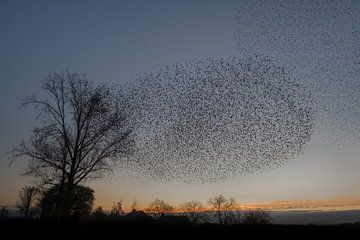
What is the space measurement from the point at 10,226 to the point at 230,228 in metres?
8.22

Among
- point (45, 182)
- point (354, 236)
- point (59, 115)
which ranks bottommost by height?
point (354, 236)

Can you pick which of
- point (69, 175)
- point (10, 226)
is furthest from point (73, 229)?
point (69, 175)

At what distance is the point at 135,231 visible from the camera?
13.5 m

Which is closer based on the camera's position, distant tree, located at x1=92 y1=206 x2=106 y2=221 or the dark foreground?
the dark foreground

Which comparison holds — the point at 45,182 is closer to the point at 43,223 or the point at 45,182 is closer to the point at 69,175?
the point at 69,175

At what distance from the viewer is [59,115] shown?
104ft

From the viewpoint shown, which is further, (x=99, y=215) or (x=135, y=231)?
(x=99, y=215)

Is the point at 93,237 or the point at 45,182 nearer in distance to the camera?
the point at 93,237

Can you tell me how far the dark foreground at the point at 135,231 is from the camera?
12766 mm

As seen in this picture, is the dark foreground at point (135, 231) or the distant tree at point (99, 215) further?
the distant tree at point (99, 215)

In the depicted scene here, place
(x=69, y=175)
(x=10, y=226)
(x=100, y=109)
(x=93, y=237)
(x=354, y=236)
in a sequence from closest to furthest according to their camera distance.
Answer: (x=93, y=237) → (x=10, y=226) → (x=354, y=236) → (x=69, y=175) → (x=100, y=109)

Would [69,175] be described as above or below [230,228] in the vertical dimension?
above

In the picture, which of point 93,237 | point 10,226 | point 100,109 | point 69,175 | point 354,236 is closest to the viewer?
point 93,237

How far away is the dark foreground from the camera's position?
41.9 ft
